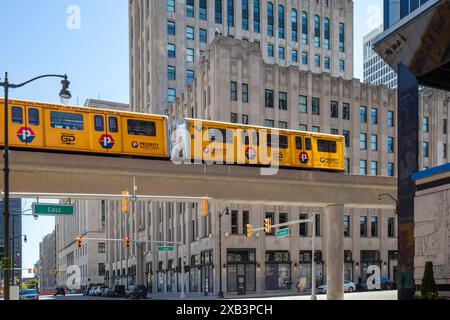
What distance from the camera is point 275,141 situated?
3128cm

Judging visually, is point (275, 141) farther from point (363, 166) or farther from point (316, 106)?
point (363, 166)

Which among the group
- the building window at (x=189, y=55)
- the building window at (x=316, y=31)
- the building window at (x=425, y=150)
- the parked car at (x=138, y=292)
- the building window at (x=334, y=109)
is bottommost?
the parked car at (x=138, y=292)

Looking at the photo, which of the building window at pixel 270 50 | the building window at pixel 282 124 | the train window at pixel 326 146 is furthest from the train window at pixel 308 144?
the building window at pixel 270 50

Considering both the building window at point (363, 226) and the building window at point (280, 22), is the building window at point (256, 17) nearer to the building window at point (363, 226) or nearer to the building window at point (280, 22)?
the building window at point (280, 22)

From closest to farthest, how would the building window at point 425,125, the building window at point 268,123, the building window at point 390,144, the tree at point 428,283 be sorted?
the tree at point 428,283, the building window at point 268,123, the building window at point 390,144, the building window at point 425,125

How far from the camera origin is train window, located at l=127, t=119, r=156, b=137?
27.0 meters

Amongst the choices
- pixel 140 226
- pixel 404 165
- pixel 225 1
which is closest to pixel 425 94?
pixel 225 1

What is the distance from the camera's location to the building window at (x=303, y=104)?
224 ft

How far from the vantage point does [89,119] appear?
84.4 ft

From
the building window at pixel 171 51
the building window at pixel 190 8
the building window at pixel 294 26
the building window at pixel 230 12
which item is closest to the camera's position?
the building window at pixel 171 51

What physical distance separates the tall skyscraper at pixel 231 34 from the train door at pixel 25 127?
59350 mm

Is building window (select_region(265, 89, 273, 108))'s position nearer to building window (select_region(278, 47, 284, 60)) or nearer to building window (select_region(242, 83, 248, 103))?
building window (select_region(242, 83, 248, 103))
